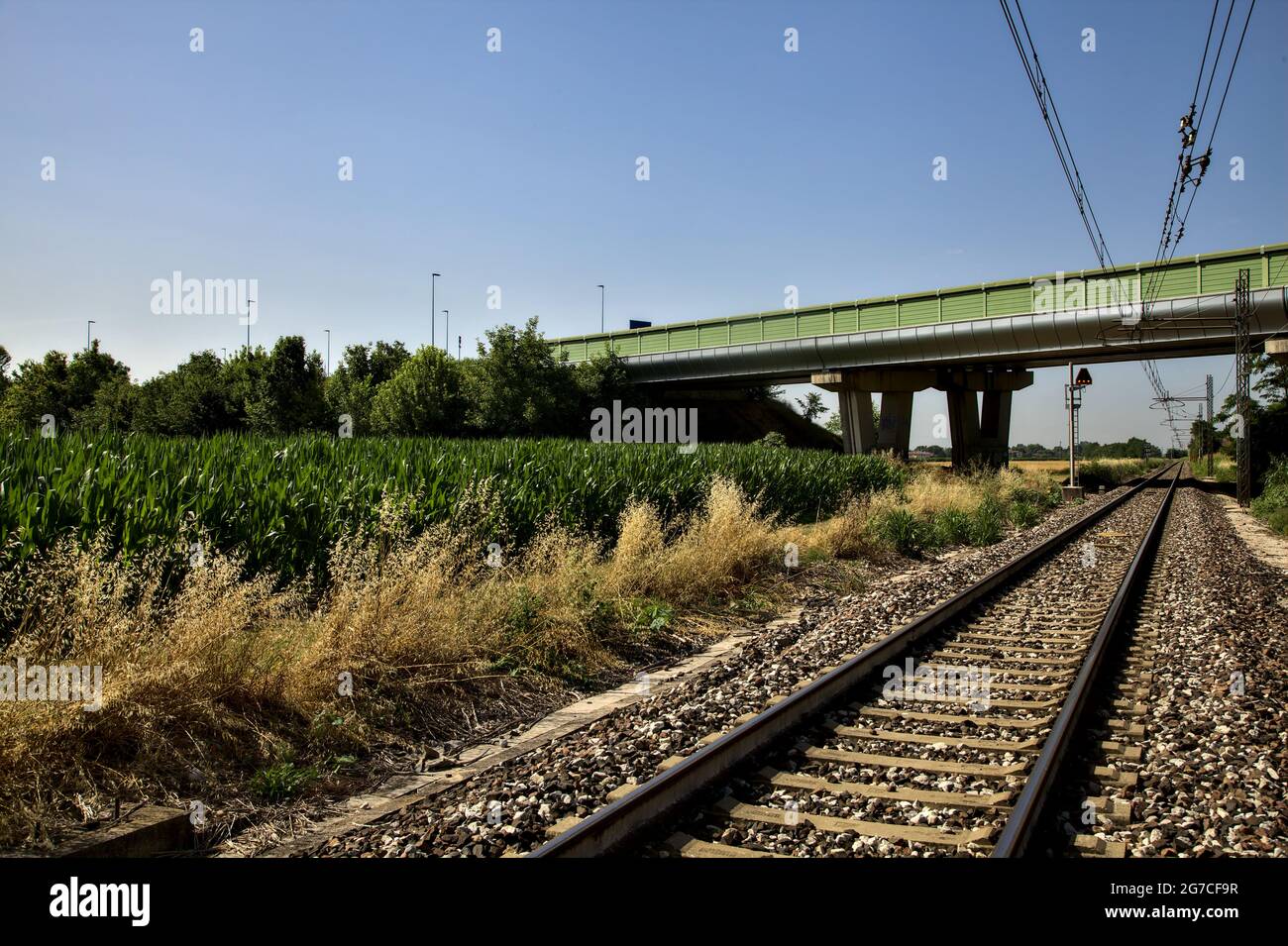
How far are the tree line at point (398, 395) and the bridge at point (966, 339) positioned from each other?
3.84 m

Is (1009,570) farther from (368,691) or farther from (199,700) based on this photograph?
(199,700)

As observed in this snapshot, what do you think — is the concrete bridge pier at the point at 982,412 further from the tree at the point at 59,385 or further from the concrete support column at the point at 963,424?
the tree at the point at 59,385

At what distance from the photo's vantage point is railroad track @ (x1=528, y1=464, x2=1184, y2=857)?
421cm

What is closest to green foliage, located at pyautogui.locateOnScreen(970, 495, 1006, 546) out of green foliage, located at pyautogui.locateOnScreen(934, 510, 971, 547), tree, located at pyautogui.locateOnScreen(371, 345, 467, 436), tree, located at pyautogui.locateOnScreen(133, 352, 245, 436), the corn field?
green foliage, located at pyautogui.locateOnScreen(934, 510, 971, 547)

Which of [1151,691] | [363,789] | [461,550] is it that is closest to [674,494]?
[461,550]

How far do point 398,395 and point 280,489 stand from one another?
121 ft

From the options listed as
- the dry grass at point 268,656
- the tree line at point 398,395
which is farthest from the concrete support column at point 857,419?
the dry grass at point 268,656

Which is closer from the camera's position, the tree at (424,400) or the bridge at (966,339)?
the bridge at (966,339)

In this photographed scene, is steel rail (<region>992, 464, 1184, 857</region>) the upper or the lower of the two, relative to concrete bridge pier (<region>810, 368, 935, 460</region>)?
lower

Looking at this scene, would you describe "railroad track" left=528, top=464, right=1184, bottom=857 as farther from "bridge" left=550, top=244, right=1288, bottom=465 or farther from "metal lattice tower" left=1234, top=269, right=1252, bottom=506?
"metal lattice tower" left=1234, top=269, right=1252, bottom=506

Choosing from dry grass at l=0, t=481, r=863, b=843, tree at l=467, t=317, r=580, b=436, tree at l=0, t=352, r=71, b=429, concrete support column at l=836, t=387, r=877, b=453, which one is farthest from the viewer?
tree at l=0, t=352, r=71, b=429

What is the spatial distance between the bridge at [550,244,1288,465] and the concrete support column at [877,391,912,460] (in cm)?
7

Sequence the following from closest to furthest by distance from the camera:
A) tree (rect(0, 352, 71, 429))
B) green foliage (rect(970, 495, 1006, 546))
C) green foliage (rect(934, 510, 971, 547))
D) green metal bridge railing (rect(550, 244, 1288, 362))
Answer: green foliage (rect(934, 510, 971, 547))
green foliage (rect(970, 495, 1006, 546))
green metal bridge railing (rect(550, 244, 1288, 362))
tree (rect(0, 352, 71, 429))

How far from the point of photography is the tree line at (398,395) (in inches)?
A: 1697
